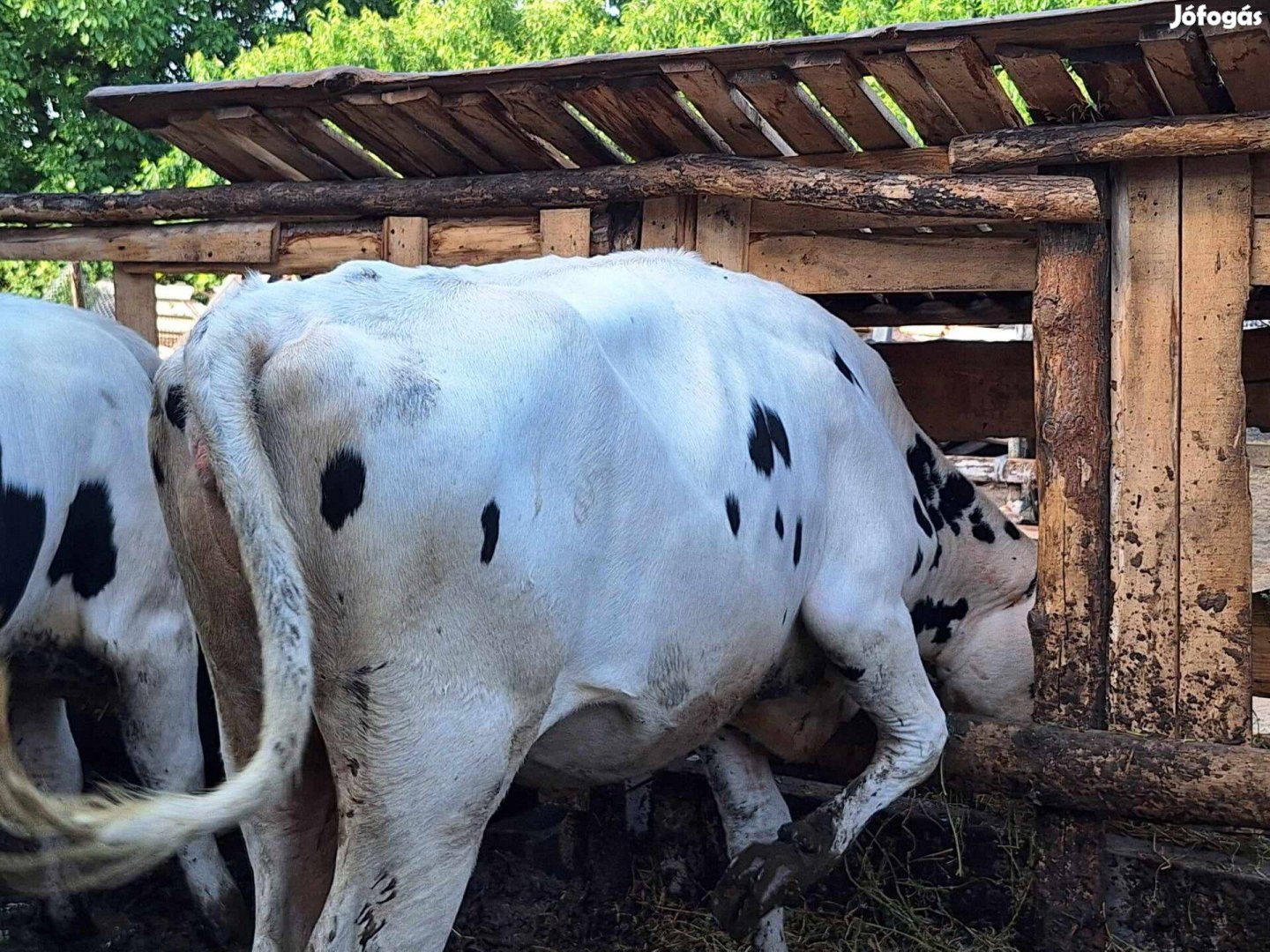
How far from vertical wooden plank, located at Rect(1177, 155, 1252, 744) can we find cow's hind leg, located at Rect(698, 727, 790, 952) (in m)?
1.23

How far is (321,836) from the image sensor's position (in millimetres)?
2670

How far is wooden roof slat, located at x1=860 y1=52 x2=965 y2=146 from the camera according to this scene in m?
3.61

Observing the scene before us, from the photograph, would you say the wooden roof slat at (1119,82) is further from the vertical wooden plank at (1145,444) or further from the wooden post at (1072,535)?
the wooden post at (1072,535)

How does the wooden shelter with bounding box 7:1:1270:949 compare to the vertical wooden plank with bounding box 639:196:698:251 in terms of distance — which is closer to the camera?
the wooden shelter with bounding box 7:1:1270:949

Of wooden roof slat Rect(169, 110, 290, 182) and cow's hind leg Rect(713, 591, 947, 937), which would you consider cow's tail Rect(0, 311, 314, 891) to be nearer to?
cow's hind leg Rect(713, 591, 947, 937)

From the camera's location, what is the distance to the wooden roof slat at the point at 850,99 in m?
3.66

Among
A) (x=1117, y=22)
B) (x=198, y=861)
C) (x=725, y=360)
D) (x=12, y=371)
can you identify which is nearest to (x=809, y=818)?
(x=725, y=360)

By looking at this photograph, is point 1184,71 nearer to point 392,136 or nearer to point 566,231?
point 566,231

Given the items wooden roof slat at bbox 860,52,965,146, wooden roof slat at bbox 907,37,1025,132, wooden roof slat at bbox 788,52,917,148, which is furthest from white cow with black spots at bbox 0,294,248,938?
wooden roof slat at bbox 907,37,1025,132

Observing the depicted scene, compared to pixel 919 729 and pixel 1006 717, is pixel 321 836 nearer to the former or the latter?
pixel 919 729

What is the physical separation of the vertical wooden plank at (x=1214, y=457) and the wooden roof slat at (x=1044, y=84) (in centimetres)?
35

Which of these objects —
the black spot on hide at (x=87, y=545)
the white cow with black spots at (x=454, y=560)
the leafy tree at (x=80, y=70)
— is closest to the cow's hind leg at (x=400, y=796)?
the white cow with black spots at (x=454, y=560)

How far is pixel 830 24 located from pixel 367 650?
12085 mm

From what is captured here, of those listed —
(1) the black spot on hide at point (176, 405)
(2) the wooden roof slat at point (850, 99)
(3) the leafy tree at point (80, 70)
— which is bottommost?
(1) the black spot on hide at point (176, 405)
